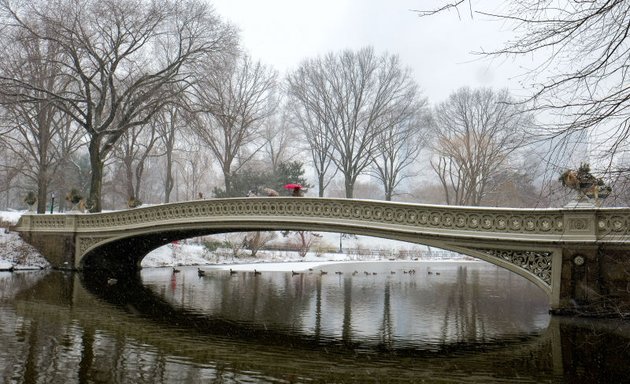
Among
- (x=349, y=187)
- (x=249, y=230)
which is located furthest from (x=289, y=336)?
(x=349, y=187)

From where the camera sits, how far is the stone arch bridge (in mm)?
12320

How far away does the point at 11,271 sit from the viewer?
21.7 metres

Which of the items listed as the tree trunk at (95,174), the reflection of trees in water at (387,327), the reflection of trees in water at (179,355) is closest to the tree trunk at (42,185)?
the tree trunk at (95,174)

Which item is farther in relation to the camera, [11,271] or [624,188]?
[11,271]

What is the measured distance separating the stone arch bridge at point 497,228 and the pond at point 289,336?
0.96 metres

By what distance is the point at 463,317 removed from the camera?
44.3 feet

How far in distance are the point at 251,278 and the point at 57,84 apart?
47.6 feet

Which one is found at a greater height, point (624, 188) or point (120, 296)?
point (624, 188)

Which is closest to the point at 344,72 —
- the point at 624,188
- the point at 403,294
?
the point at 403,294

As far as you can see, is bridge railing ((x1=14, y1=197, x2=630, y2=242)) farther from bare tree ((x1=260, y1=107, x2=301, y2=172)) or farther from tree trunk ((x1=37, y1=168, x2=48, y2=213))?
bare tree ((x1=260, y1=107, x2=301, y2=172))

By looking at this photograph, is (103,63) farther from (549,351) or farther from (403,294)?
(549,351)

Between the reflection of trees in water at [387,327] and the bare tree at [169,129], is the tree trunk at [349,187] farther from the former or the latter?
the reflection of trees in water at [387,327]

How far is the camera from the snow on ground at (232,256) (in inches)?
916

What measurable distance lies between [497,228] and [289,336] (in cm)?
575
